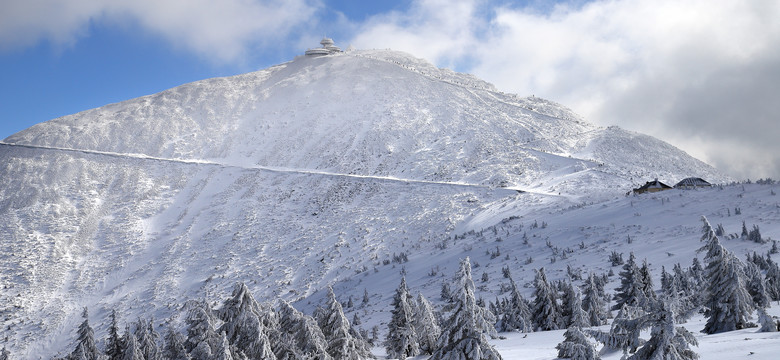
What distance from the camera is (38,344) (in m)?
56.7

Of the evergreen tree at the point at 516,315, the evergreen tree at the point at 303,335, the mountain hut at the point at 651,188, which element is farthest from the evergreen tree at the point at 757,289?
the mountain hut at the point at 651,188

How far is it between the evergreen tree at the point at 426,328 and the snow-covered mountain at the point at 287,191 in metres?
19.0

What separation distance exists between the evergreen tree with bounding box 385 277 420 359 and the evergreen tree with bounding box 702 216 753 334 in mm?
16116

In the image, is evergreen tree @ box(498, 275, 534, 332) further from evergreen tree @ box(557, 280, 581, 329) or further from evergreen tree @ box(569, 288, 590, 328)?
evergreen tree @ box(569, 288, 590, 328)

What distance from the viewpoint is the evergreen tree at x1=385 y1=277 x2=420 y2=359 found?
31.1 metres

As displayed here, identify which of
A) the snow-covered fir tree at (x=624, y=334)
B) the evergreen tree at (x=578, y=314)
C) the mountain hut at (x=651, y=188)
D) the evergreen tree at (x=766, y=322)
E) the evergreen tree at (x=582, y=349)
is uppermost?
the mountain hut at (x=651, y=188)

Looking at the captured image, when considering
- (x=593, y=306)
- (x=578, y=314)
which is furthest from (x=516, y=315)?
(x=593, y=306)

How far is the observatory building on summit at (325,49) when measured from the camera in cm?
18350

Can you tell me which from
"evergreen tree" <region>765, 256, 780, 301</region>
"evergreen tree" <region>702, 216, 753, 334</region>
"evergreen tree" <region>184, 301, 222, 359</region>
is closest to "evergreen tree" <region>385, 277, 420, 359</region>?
"evergreen tree" <region>184, 301, 222, 359</region>

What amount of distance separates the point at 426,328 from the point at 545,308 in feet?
35.3

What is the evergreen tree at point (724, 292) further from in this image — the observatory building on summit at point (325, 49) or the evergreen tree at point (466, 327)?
the observatory building on summit at point (325, 49)

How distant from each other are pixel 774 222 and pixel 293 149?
86.2m

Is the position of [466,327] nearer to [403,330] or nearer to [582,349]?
[582,349]

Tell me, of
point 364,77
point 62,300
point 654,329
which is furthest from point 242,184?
point 654,329
